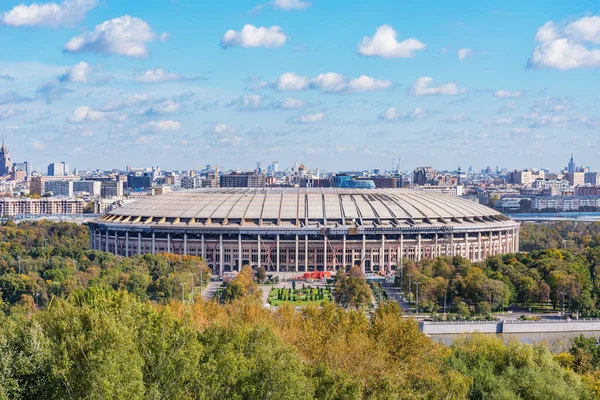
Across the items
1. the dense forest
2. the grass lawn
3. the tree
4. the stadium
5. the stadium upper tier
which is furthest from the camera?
the stadium upper tier

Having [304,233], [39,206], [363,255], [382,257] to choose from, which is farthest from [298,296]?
[39,206]

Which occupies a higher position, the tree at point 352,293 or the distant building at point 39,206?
the distant building at point 39,206

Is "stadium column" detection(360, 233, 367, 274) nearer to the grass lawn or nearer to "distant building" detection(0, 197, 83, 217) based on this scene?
the grass lawn

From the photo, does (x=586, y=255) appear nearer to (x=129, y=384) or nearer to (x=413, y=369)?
(x=413, y=369)

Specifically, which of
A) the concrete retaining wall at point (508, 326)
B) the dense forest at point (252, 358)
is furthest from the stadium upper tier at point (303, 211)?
the dense forest at point (252, 358)

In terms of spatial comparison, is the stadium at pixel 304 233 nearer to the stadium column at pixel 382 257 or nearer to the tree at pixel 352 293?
the stadium column at pixel 382 257

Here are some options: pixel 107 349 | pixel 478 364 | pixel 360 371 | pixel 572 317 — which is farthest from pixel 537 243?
pixel 107 349

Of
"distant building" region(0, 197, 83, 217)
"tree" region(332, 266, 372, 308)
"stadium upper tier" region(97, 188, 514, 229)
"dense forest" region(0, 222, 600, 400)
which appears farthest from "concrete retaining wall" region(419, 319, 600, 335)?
"distant building" region(0, 197, 83, 217)
